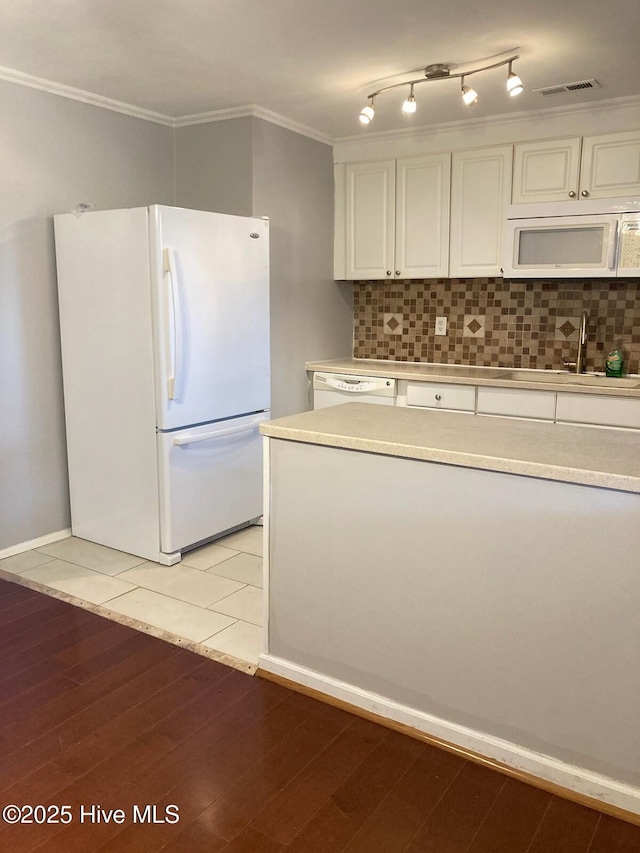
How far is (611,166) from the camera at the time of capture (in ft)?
12.0

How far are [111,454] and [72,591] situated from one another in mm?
717

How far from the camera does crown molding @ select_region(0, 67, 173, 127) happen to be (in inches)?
127

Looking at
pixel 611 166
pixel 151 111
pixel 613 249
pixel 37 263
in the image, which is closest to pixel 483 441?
pixel 613 249

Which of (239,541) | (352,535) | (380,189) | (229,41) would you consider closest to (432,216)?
(380,189)

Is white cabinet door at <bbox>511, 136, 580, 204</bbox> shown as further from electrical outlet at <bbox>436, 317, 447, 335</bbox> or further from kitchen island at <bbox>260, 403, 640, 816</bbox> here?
kitchen island at <bbox>260, 403, 640, 816</bbox>

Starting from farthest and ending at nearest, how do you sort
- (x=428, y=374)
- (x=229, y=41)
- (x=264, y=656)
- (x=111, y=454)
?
(x=428, y=374), (x=111, y=454), (x=229, y=41), (x=264, y=656)

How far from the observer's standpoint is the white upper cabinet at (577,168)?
3.61 m

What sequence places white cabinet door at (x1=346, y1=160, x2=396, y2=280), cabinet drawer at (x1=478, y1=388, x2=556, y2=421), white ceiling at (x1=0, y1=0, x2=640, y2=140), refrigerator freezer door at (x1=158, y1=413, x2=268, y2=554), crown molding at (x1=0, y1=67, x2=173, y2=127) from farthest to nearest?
white cabinet door at (x1=346, y1=160, x2=396, y2=280) → cabinet drawer at (x1=478, y1=388, x2=556, y2=421) → refrigerator freezer door at (x1=158, y1=413, x2=268, y2=554) → crown molding at (x1=0, y1=67, x2=173, y2=127) → white ceiling at (x1=0, y1=0, x2=640, y2=140)

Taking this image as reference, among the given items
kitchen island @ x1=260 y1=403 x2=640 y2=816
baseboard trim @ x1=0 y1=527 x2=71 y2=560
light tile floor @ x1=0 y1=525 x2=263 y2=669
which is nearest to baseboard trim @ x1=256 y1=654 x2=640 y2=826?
kitchen island @ x1=260 y1=403 x2=640 y2=816

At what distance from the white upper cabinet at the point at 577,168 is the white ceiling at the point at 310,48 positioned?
8.6 inches

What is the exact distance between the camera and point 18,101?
3.27 m

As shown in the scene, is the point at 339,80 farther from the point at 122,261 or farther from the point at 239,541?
the point at 239,541

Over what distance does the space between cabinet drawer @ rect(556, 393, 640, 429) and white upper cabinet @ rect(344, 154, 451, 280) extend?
118 cm

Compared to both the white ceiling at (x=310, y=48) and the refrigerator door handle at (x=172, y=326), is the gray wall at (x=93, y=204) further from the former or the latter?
the refrigerator door handle at (x=172, y=326)
